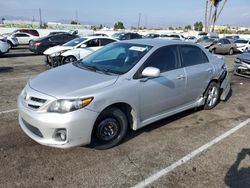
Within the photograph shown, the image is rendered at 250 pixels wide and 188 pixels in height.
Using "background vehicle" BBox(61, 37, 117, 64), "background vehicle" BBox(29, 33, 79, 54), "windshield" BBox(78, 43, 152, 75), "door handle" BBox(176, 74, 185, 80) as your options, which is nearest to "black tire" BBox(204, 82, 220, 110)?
"door handle" BBox(176, 74, 185, 80)

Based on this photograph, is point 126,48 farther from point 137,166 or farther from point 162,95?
point 137,166

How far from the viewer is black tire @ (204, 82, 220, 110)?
5.75 metres

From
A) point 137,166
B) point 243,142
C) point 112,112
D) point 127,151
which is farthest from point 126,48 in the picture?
point 243,142

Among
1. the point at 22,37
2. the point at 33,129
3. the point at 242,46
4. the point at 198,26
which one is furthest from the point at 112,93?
the point at 198,26

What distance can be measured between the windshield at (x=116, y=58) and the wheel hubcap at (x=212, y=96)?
7.14 feet

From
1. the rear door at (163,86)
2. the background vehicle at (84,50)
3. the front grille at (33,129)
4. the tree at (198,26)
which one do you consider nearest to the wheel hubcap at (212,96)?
the rear door at (163,86)

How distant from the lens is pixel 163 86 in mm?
4359

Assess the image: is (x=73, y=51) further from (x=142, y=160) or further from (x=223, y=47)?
(x=223, y=47)

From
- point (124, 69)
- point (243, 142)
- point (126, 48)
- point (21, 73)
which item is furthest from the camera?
point (21, 73)

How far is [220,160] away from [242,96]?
4306 millimetres

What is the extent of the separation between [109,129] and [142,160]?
2.17 feet

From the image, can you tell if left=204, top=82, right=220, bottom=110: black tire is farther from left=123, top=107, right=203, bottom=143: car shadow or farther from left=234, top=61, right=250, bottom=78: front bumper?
left=234, top=61, right=250, bottom=78: front bumper

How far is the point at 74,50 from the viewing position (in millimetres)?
11117

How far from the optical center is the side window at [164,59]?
14.2 ft
